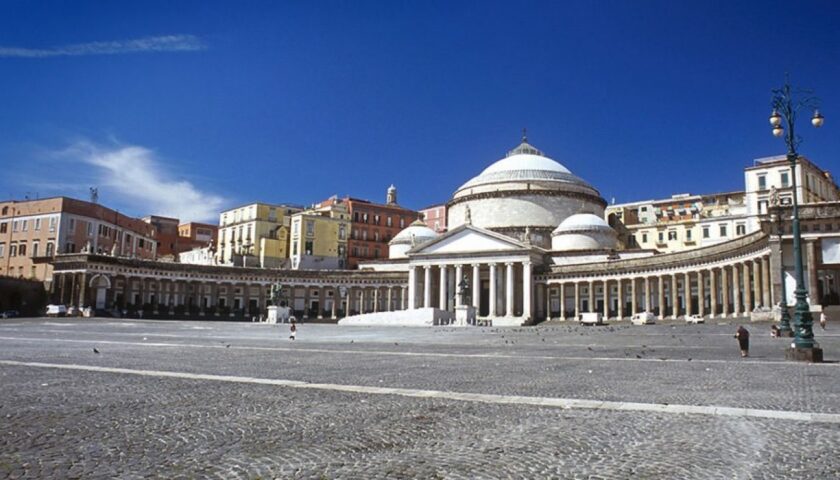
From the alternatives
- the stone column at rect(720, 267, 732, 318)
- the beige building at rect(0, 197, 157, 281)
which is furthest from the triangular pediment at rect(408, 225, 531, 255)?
the beige building at rect(0, 197, 157, 281)

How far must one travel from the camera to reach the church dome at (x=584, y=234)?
8050cm

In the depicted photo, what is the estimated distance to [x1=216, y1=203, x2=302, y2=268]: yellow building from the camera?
97.4 meters

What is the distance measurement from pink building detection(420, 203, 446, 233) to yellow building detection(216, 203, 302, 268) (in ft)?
99.2

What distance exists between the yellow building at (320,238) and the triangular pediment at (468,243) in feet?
62.8

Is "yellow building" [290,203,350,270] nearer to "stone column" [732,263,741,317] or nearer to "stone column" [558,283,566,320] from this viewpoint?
"stone column" [558,283,566,320]

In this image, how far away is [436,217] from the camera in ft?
403

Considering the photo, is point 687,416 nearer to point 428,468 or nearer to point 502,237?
point 428,468

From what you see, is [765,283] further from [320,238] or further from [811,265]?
[320,238]

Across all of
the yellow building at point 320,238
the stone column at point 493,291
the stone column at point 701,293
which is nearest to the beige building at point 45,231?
the yellow building at point 320,238

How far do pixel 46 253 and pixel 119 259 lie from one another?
25.2ft

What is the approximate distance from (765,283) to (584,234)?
3196cm

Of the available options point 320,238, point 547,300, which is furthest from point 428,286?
point 320,238

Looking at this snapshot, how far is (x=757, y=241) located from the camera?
169 ft

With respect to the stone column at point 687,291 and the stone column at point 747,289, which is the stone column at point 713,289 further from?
the stone column at point 747,289
